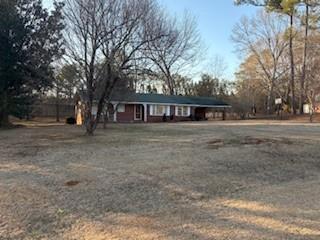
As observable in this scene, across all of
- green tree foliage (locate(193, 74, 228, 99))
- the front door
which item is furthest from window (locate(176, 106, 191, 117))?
green tree foliage (locate(193, 74, 228, 99))

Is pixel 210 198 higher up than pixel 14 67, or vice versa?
pixel 14 67

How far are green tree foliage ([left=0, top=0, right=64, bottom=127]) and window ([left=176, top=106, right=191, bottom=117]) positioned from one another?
65.3 ft

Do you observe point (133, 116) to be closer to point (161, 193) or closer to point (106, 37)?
point (106, 37)

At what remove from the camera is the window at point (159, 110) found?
40.9 m

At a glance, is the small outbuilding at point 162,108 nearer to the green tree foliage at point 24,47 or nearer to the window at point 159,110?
the window at point 159,110

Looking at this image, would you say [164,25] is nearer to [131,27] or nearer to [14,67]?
[131,27]

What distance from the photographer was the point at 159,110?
4150 cm

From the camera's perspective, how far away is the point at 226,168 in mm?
9297

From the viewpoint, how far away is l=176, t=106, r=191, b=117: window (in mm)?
43231

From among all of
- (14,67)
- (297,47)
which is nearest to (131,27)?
(14,67)

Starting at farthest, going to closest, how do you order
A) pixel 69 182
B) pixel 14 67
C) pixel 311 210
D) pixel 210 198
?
pixel 14 67 < pixel 69 182 < pixel 210 198 < pixel 311 210

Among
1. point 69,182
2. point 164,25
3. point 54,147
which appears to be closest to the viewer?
point 69,182

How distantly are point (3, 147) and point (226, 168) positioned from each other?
782 centimetres

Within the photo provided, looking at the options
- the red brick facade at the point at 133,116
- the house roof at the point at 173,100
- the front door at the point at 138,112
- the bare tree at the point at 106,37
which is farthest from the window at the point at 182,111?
the bare tree at the point at 106,37
